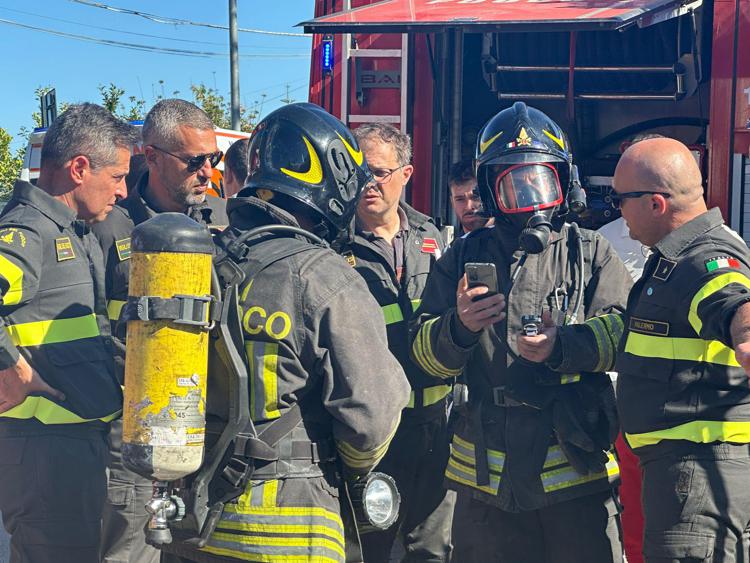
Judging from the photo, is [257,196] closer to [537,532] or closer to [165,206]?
[537,532]

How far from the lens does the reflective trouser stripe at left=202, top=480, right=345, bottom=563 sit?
2312 mm

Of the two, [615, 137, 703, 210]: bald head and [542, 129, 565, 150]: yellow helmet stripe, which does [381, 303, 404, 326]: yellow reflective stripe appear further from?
[615, 137, 703, 210]: bald head

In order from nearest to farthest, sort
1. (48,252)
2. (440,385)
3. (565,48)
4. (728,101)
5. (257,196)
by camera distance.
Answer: (257,196)
(48,252)
(440,385)
(728,101)
(565,48)

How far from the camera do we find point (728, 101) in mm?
5215

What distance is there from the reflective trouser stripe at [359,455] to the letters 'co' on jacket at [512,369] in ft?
2.41

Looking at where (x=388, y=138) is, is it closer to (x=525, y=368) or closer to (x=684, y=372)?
(x=525, y=368)

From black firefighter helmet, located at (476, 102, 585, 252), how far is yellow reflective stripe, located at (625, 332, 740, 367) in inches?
19.9

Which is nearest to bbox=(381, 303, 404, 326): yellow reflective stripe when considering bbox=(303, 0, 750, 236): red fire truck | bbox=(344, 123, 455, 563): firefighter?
bbox=(344, 123, 455, 563): firefighter

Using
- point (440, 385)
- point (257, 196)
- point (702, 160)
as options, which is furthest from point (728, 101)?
point (257, 196)

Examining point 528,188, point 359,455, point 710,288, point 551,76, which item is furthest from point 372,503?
point 551,76

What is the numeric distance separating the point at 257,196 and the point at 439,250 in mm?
1819

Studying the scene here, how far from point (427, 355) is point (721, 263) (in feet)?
3.38

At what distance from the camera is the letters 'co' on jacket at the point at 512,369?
3.09m

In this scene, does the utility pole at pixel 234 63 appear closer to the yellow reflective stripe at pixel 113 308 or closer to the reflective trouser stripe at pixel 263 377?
the yellow reflective stripe at pixel 113 308
